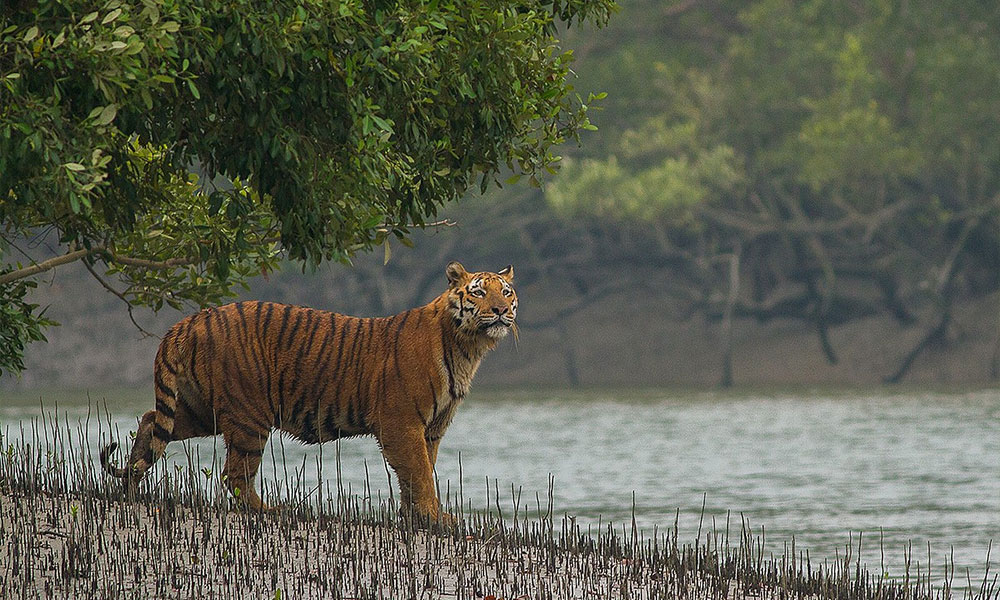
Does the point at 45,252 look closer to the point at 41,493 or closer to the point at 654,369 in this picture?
the point at 654,369

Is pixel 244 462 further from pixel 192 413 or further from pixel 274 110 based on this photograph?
pixel 274 110

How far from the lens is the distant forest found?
44312 millimetres

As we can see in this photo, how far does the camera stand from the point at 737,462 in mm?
25875

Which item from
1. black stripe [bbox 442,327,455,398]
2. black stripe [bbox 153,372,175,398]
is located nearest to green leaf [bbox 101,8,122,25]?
black stripe [bbox 153,372,175,398]

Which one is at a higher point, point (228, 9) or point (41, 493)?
point (228, 9)

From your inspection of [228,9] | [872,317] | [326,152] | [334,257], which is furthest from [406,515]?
[872,317]

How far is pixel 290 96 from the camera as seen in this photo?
→ 9203mm

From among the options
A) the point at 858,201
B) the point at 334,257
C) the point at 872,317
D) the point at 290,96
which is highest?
the point at 858,201

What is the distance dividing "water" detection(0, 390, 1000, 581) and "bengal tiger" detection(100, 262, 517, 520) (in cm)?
41

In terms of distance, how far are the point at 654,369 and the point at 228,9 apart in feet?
130

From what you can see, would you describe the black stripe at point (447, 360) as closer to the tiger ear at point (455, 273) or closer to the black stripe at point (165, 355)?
the tiger ear at point (455, 273)

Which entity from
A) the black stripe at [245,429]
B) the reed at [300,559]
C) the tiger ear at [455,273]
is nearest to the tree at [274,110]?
the tiger ear at [455,273]

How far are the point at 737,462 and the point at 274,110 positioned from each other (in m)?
17.8

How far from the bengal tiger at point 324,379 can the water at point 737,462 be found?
0.41m
